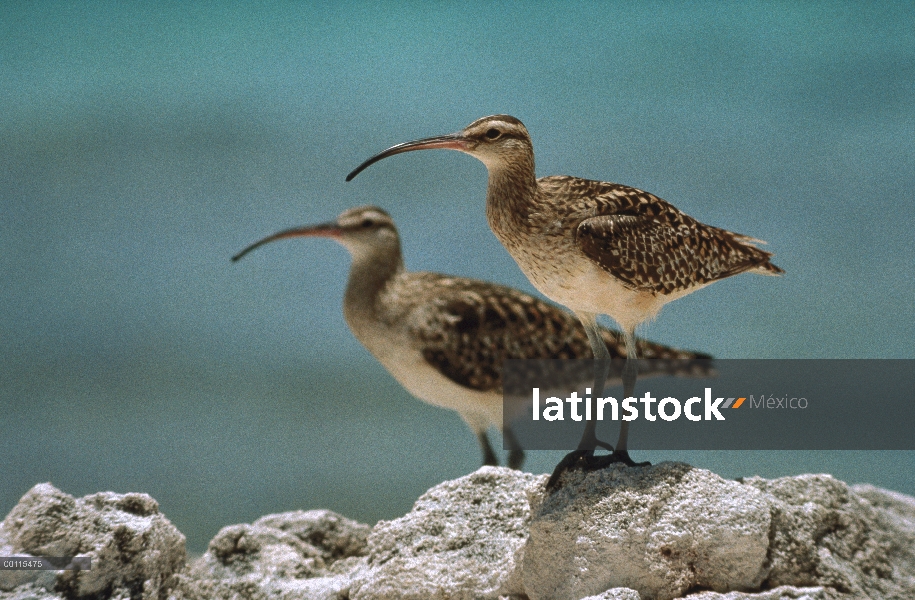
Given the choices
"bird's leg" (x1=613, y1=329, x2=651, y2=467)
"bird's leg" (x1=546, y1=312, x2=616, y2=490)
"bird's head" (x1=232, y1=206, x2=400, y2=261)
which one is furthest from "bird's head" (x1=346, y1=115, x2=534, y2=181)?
"bird's head" (x1=232, y1=206, x2=400, y2=261)

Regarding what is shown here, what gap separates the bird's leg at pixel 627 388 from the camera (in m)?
4.44

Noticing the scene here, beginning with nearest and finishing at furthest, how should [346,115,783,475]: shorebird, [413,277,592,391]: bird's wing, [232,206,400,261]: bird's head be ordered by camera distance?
1. [346,115,783,475]: shorebird
2. [413,277,592,391]: bird's wing
3. [232,206,400,261]: bird's head

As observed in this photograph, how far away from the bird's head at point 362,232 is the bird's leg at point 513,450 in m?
1.60

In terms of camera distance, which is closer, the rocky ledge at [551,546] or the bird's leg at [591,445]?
the rocky ledge at [551,546]

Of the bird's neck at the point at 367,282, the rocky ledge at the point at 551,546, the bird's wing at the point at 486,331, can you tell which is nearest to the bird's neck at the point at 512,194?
the rocky ledge at the point at 551,546

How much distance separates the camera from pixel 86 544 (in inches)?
171

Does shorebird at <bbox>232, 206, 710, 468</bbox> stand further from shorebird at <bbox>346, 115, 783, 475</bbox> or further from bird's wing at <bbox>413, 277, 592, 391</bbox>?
shorebird at <bbox>346, 115, 783, 475</bbox>

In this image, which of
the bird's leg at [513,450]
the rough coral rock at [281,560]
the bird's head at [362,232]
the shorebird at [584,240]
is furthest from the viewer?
the bird's head at [362,232]

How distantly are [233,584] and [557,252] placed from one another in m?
2.23

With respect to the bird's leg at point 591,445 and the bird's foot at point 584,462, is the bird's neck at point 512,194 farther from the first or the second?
the bird's foot at point 584,462

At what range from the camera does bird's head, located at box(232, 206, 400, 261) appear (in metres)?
7.75

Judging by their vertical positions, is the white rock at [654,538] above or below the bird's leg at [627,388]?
below

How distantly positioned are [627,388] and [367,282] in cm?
332

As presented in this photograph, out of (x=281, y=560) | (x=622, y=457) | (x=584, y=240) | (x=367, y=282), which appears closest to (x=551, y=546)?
(x=622, y=457)
